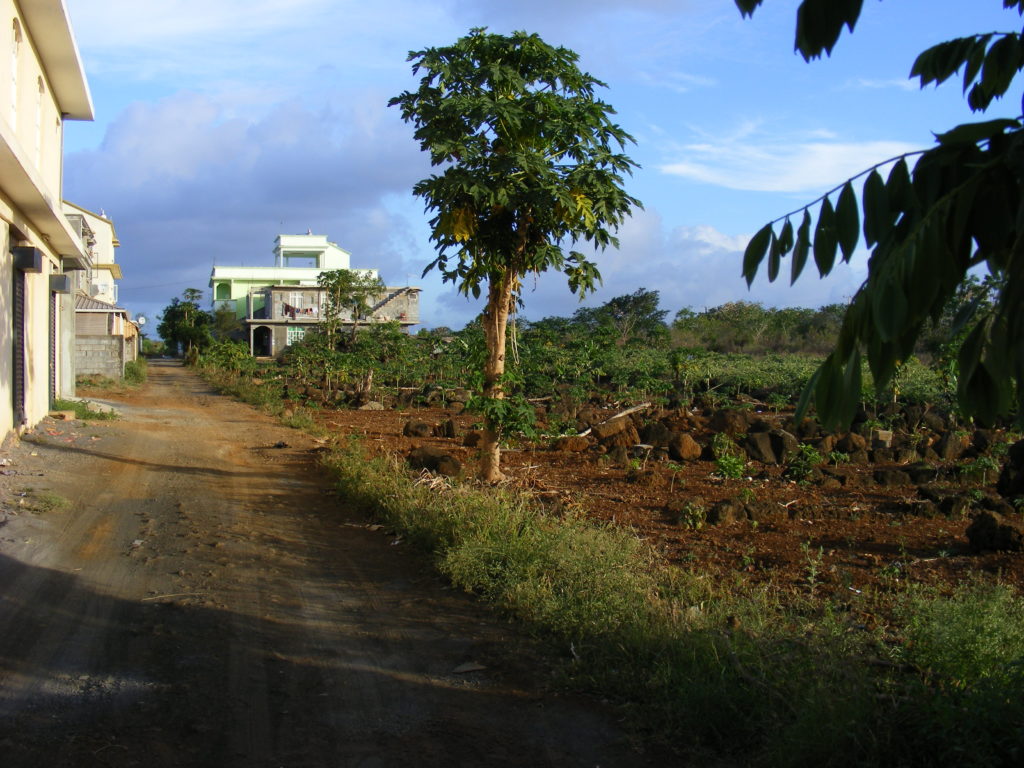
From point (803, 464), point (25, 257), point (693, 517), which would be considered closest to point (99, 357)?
point (25, 257)

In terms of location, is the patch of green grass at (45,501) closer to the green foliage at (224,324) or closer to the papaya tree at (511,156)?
the papaya tree at (511,156)

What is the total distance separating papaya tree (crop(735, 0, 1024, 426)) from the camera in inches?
78.5

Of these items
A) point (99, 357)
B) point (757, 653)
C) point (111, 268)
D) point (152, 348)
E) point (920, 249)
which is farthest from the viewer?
point (152, 348)

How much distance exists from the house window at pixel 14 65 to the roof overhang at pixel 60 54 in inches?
12.5

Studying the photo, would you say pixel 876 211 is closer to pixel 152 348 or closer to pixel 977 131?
pixel 977 131

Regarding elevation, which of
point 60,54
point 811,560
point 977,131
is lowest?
point 811,560

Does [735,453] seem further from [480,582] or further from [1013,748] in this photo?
[1013,748]

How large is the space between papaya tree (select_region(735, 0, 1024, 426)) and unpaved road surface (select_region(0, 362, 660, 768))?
92.5 inches

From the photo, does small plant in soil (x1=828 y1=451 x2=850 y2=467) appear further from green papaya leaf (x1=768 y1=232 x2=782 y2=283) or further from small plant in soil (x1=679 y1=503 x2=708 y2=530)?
green papaya leaf (x1=768 y1=232 x2=782 y2=283)

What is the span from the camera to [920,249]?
2006mm

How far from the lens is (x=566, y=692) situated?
447cm

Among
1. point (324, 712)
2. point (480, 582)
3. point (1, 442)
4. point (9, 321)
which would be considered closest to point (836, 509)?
point (480, 582)

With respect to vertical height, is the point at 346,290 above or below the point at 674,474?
above

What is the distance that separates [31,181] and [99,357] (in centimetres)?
2047
